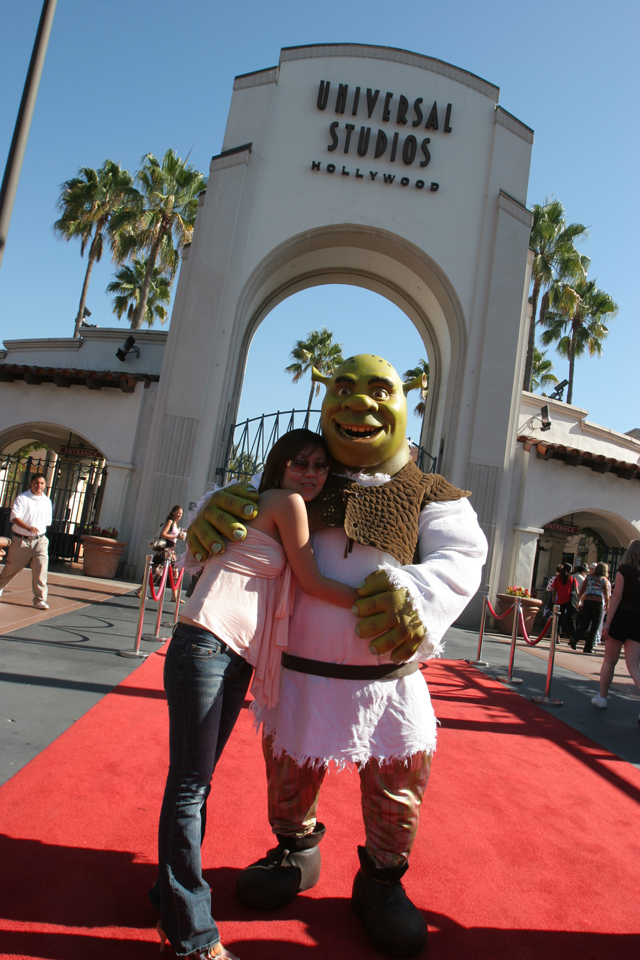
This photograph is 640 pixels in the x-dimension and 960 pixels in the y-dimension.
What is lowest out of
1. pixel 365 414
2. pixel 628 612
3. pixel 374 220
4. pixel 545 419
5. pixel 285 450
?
pixel 628 612

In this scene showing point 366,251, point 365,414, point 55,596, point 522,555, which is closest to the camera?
point 365,414

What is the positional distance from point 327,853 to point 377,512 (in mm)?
1561

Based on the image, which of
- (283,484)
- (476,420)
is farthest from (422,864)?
(476,420)

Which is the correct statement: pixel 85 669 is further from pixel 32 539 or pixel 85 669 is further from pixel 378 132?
pixel 378 132

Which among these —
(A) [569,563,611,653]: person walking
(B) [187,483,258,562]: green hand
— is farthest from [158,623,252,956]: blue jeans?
(A) [569,563,611,653]: person walking

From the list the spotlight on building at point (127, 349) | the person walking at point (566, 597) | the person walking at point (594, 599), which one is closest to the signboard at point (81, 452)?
the spotlight on building at point (127, 349)

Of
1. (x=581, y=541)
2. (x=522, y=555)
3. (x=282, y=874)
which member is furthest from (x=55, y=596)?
(x=581, y=541)

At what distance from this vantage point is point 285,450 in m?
2.15

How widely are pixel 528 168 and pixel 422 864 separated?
1372cm

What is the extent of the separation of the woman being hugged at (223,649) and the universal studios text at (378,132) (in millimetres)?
11943

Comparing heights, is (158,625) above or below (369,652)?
below

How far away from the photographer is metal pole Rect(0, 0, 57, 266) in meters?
4.39

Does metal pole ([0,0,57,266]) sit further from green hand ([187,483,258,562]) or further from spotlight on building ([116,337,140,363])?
spotlight on building ([116,337,140,363])

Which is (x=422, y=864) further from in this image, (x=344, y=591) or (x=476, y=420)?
(x=476, y=420)
